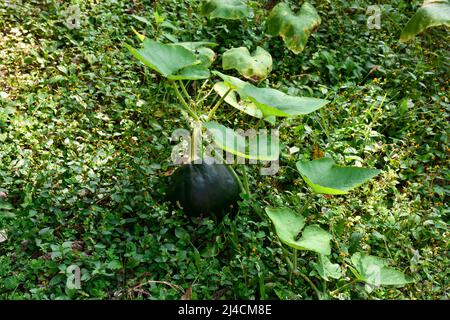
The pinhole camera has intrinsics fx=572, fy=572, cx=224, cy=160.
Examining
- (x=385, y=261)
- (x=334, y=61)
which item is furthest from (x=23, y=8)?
(x=385, y=261)

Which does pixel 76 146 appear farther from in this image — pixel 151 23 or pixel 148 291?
pixel 151 23

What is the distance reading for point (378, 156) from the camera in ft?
11.5

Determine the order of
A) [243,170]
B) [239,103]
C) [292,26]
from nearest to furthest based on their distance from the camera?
1. [243,170]
2. [239,103]
3. [292,26]

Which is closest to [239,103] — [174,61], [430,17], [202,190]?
[174,61]

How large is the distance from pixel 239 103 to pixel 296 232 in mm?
1126

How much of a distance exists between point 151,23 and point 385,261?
95.5 inches

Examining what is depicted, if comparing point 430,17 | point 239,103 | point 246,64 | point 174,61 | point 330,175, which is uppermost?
point 430,17

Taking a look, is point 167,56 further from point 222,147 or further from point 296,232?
point 296,232

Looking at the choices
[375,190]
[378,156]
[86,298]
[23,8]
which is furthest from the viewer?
[23,8]

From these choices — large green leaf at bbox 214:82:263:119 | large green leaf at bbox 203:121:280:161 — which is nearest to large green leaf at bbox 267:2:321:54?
large green leaf at bbox 214:82:263:119

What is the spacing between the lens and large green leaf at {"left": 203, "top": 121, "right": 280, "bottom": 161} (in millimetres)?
2482

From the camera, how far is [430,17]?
3.75 metres

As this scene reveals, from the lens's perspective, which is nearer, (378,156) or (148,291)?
(148,291)

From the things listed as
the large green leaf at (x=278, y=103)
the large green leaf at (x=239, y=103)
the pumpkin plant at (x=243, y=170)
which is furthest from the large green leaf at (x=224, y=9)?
the large green leaf at (x=278, y=103)
